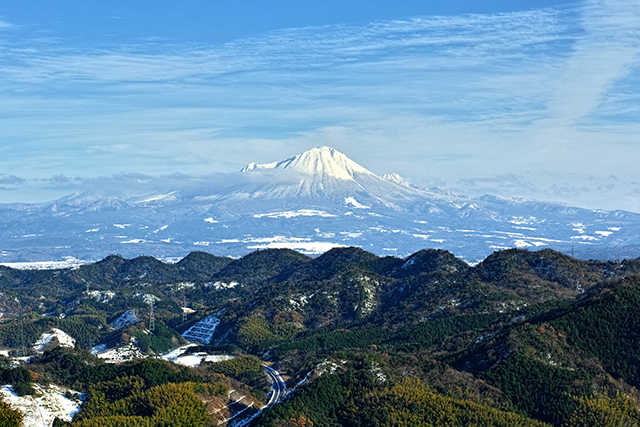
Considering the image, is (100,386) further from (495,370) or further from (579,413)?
(579,413)

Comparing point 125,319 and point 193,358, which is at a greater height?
point 193,358

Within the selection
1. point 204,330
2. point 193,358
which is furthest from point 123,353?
point 204,330

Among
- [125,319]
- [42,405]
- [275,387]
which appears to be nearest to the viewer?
[42,405]

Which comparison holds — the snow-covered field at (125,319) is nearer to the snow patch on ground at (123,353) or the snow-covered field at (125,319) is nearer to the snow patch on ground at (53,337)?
the snow patch on ground at (53,337)

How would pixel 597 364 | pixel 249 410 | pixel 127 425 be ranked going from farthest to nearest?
1. pixel 597 364
2. pixel 249 410
3. pixel 127 425

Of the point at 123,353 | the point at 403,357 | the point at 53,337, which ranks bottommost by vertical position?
the point at 53,337

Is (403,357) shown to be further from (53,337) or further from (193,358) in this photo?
(53,337)

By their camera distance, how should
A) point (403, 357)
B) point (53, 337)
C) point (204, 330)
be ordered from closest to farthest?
point (403, 357) < point (53, 337) < point (204, 330)

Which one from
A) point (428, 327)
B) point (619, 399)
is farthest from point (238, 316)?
point (619, 399)
